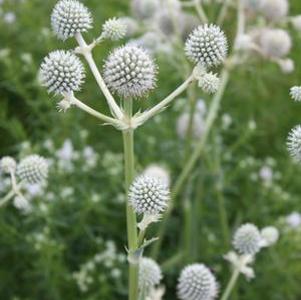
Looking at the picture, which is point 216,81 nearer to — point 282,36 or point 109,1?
point 282,36

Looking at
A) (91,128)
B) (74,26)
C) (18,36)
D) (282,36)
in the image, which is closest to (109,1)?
(18,36)

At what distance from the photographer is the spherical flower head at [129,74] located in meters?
2.30

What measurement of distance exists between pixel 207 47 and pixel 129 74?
1.17 ft

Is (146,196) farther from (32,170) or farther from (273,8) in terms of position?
(273,8)

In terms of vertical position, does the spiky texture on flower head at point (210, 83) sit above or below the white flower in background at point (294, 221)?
above

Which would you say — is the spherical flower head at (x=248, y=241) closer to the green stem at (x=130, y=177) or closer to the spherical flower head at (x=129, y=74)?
the green stem at (x=130, y=177)

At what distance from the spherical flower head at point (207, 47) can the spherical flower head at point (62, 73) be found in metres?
0.46

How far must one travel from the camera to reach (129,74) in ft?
7.54

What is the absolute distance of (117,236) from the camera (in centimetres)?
459

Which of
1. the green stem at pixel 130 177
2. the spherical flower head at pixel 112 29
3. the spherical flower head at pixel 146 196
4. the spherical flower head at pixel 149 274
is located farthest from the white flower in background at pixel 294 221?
the spherical flower head at pixel 112 29

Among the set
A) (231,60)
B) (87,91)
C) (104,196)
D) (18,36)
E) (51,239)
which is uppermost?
(18,36)

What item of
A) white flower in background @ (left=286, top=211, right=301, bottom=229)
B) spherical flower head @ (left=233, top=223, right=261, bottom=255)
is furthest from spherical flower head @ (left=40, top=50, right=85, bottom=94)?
white flower in background @ (left=286, top=211, right=301, bottom=229)

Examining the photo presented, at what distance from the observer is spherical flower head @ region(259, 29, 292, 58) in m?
4.30

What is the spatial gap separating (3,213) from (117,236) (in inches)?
34.0
